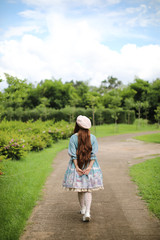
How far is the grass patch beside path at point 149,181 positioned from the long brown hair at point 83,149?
5.01 ft

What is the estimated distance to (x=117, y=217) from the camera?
12.3 ft

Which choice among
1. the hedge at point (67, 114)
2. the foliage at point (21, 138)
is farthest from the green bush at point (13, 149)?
the hedge at point (67, 114)

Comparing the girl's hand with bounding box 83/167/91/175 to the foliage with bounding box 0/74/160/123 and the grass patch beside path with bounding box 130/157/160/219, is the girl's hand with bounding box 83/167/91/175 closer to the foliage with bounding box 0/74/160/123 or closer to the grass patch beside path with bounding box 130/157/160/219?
the grass patch beside path with bounding box 130/157/160/219

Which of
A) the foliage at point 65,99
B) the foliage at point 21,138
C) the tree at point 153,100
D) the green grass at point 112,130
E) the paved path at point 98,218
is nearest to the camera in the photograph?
the paved path at point 98,218

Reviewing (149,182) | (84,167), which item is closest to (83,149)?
(84,167)

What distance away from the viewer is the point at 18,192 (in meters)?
4.93

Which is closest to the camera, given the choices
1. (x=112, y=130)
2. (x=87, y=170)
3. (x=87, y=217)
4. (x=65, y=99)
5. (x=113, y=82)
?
(x=87, y=217)

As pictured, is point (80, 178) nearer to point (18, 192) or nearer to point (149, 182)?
point (18, 192)

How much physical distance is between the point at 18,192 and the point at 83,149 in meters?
2.19

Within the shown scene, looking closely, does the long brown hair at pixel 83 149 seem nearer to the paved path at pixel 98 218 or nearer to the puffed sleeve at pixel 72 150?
the puffed sleeve at pixel 72 150

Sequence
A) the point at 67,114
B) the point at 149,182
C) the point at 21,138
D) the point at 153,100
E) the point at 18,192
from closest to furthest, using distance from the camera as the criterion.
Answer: the point at 18,192 → the point at 149,182 → the point at 21,138 → the point at 67,114 → the point at 153,100

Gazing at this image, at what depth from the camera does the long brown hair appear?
3637mm

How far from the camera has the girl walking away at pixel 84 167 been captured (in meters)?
3.58

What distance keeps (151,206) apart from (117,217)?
2.65 ft
